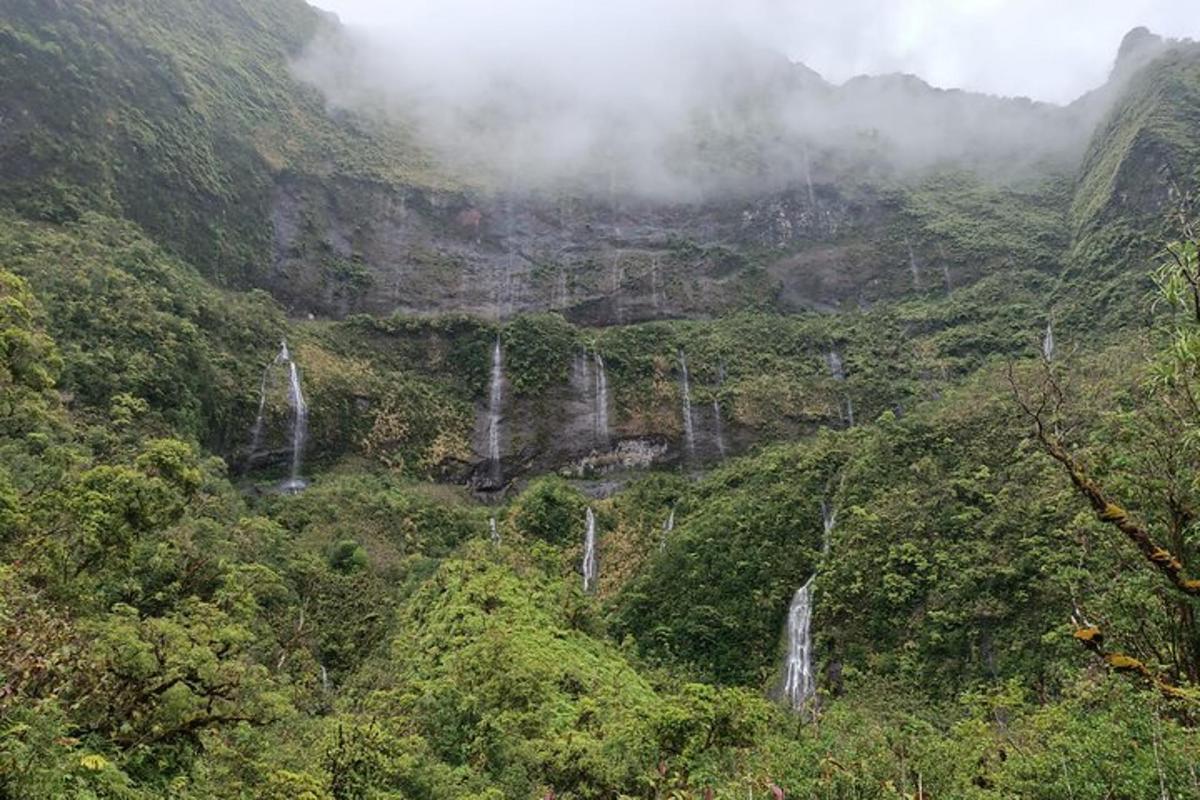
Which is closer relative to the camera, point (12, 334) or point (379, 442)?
point (12, 334)

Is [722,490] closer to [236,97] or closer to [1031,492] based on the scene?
[1031,492]

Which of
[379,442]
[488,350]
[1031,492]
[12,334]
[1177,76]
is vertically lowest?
[1031,492]

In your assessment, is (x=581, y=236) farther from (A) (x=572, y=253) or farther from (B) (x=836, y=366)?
(B) (x=836, y=366)

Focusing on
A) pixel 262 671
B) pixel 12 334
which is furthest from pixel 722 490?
pixel 12 334

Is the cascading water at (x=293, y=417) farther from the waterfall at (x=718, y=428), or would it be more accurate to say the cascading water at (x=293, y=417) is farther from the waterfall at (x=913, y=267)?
the waterfall at (x=913, y=267)

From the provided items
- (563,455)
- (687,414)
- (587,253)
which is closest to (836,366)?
(687,414)

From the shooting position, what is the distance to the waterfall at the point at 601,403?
43.1 meters

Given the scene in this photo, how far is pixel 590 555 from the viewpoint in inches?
1330

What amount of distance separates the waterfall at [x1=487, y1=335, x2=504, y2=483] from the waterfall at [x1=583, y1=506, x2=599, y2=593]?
780cm

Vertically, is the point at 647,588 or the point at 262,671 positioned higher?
the point at 647,588

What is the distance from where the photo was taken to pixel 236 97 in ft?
176

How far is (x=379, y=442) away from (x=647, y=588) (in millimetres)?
18767

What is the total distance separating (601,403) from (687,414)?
4741 mm

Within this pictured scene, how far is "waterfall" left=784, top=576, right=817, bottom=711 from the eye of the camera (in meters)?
22.4
